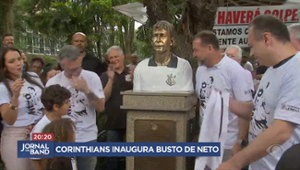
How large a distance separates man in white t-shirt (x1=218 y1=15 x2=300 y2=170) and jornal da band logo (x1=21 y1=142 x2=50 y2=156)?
4.51 feet

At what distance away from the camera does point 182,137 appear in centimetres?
361

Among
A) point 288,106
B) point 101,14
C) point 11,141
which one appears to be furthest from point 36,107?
point 101,14

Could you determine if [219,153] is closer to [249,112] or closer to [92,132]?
[249,112]

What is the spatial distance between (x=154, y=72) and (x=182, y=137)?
0.79 metres

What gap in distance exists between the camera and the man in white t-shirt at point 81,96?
3.18m

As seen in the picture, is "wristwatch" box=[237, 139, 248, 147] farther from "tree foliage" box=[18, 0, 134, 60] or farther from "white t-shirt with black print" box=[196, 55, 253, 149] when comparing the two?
"tree foliage" box=[18, 0, 134, 60]

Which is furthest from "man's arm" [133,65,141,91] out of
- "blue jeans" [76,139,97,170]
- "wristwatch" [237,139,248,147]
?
"wristwatch" [237,139,248,147]

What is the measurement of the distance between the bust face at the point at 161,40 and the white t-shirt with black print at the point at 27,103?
1387 mm

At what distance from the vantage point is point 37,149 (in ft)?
8.63

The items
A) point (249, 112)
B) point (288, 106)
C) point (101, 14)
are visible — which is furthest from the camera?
point (101, 14)

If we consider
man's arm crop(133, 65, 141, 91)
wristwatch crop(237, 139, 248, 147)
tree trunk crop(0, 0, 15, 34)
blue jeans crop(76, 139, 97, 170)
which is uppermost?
tree trunk crop(0, 0, 15, 34)

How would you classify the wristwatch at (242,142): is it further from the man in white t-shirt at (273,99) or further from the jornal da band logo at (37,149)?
the jornal da band logo at (37,149)

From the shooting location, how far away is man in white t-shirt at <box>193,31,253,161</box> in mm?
2979

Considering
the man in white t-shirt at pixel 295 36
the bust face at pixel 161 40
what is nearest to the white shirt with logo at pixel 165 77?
the bust face at pixel 161 40
